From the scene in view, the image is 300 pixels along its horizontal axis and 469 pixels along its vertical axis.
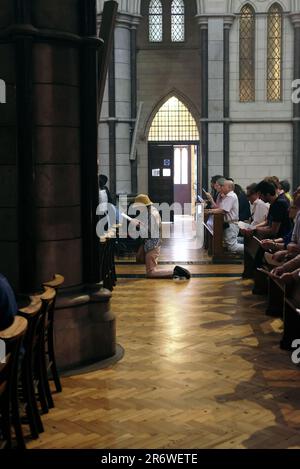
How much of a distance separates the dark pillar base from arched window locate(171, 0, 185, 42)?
50.1 feet

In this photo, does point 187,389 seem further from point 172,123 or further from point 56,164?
point 172,123

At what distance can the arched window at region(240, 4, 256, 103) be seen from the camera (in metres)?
17.7

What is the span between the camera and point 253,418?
4.73 metres

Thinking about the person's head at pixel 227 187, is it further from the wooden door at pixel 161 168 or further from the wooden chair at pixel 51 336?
the wooden door at pixel 161 168

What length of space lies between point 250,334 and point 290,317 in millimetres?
591

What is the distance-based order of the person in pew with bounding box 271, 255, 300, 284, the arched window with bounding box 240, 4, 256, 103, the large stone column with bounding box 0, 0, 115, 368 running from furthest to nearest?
the arched window with bounding box 240, 4, 256, 103 → the person in pew with bounding box 271, 255, 300, 284 → the large stone column with bounding box 0, 0, 115, 368

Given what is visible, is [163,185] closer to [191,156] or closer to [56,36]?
[191,156]

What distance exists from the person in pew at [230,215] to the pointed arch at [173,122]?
8.55 m

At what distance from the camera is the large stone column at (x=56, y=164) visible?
18.7ft

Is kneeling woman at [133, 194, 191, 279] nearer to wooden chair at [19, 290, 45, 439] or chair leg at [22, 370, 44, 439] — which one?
wooden chair at [19, 290, 45, 439]

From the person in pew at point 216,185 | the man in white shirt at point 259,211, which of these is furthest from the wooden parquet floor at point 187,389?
the person in pew at point 216,185

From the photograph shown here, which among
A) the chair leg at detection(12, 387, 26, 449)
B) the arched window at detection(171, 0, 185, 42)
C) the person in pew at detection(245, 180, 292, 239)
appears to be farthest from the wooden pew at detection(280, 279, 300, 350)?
the arched window at detection(171, 0, 185, 42)

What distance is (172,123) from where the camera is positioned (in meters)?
20.5

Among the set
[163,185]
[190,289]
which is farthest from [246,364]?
[163,185]
